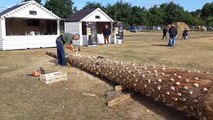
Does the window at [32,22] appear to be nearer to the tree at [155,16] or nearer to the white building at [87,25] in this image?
the white building at [87,25]

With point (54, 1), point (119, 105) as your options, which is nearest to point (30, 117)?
point (119, 105)

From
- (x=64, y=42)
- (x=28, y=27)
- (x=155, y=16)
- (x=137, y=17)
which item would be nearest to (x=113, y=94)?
(x=64, y=42)

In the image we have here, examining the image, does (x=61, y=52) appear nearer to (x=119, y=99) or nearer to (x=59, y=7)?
(x=119, y=99)

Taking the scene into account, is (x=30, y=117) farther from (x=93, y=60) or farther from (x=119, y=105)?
(x=93, y=60)

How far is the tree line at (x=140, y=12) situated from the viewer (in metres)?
83.7

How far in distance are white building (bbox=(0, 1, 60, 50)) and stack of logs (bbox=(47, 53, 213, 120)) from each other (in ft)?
51.3

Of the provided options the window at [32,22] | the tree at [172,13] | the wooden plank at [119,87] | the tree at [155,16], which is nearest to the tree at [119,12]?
the tree at [155,16]

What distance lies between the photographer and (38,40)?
78.1ft

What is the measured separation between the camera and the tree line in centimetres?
8369

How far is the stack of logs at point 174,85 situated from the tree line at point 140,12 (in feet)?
250

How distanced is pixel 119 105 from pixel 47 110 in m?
1.68

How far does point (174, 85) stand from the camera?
235 inches

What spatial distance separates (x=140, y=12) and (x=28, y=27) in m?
66.7

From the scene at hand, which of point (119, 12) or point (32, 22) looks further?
point (119, 12)
